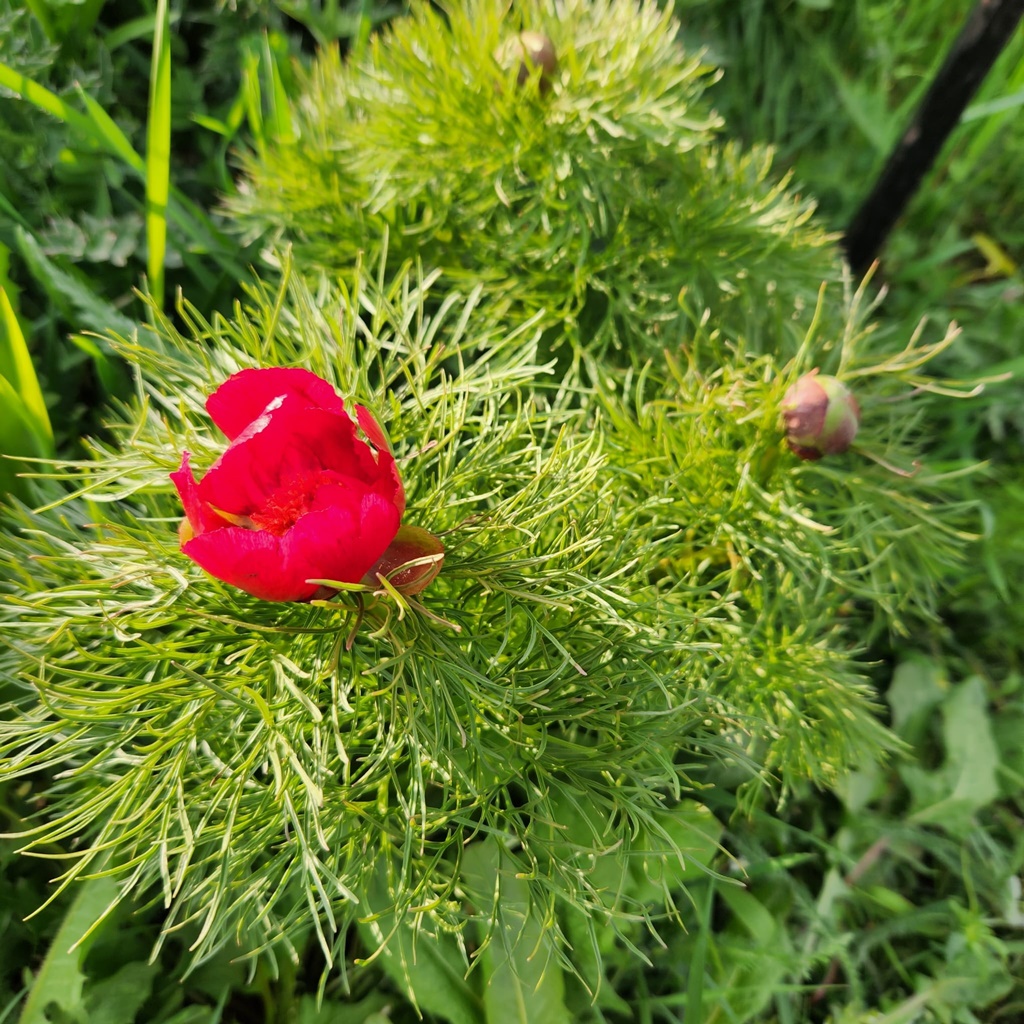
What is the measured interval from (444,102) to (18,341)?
0.50m

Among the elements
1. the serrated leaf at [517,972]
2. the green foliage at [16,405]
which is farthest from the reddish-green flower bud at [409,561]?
the green foliage at [16,405]

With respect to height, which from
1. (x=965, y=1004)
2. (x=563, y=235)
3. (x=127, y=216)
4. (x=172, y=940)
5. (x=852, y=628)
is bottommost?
(x=172, y=940)

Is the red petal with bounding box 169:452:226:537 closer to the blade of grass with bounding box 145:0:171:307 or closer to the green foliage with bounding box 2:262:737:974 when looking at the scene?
the green foliage with bounding box 2:262:737:974

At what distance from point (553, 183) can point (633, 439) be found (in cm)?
28

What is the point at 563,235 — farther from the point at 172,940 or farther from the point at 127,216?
the point at 172,940

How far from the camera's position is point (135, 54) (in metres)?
1.28

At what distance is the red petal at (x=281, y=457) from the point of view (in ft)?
1.73

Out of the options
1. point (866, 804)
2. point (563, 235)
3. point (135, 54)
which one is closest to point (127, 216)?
point (135, 54)

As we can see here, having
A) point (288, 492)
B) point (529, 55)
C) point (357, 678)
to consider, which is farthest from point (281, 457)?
point (529, 55)

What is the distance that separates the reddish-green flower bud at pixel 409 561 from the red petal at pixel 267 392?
0.34 feet

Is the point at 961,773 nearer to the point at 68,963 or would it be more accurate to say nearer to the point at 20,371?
the point at 68,963

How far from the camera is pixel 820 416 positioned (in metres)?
0.75

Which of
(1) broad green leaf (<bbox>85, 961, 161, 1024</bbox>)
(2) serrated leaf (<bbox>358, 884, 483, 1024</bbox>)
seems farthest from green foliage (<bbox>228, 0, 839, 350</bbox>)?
(1) broad green leaf (<bbox>85, 961, 161, 1024</bbox>)

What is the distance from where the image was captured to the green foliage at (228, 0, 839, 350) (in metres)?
0.90
